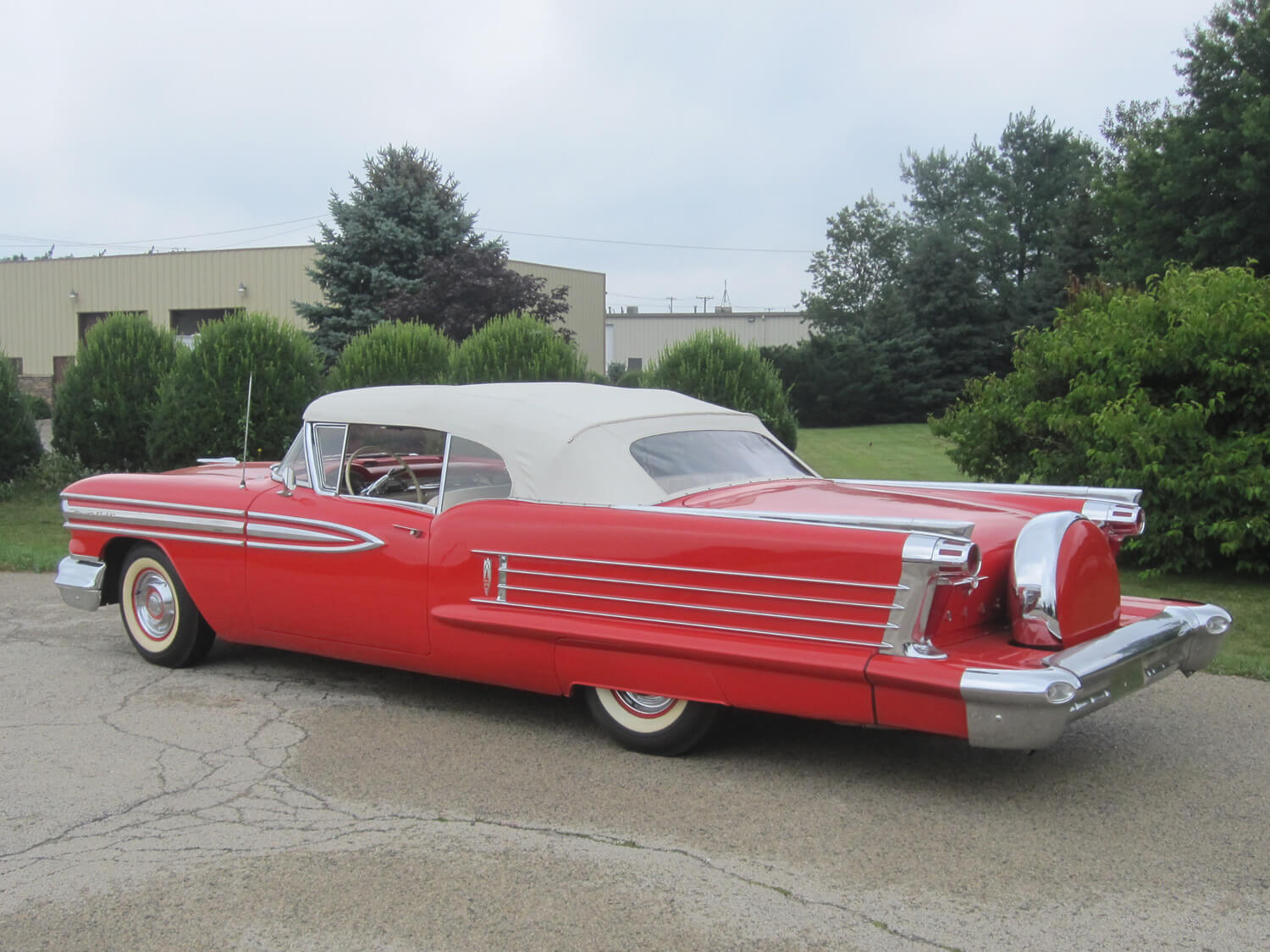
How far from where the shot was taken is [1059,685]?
3738 millimetres

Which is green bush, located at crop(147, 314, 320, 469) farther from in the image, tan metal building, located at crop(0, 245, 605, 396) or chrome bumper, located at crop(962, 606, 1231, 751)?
tan metal building, located at crop(0, 245, 605, 396)

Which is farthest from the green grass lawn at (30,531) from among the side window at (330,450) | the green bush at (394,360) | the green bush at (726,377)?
the green bush at (726,377)

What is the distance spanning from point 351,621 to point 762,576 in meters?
2.08

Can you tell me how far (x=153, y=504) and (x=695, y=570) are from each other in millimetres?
3273

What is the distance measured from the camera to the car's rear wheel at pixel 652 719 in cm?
451

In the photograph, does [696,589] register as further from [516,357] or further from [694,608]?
[516,357]

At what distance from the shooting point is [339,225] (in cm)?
2506

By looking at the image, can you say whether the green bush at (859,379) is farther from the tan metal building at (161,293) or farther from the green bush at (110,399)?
the green bush at (110,399)

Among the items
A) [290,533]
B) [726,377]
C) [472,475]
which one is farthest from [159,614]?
[726,377]

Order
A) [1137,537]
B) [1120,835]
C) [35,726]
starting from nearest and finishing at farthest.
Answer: [1120,835]
[35,726]
[1137,537]

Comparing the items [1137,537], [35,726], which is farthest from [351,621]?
[1137,537]

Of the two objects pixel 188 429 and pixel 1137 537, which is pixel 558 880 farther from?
pixel 188 429

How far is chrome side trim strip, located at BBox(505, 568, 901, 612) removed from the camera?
4.00m

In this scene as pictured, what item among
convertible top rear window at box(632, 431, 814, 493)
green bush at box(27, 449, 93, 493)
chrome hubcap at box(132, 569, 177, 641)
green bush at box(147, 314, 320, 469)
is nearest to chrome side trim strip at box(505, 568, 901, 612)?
convertible top rear window at box(632, 431, 814, 493)
